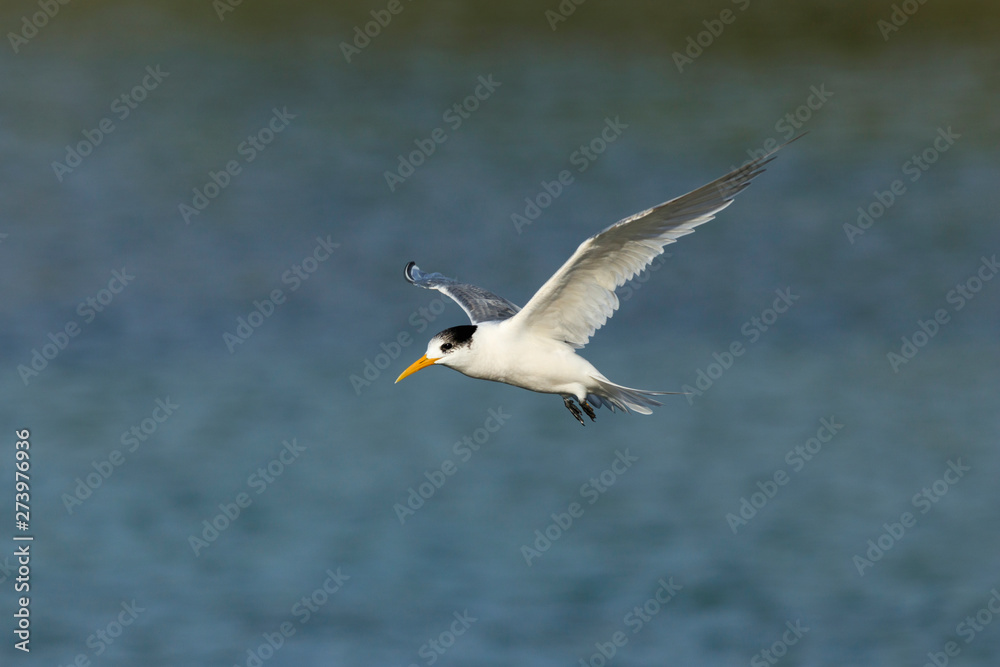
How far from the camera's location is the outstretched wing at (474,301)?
36.9 ft

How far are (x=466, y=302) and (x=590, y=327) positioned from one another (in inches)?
69.6

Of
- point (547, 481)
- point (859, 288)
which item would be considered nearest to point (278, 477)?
point (547, 481)

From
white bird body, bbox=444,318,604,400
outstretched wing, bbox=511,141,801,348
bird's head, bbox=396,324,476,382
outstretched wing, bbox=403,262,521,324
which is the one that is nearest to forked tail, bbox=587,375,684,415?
white bird body, bbox=444,318,604,400

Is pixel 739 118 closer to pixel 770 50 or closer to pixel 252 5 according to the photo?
pixel 770 50

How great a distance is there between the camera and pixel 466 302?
11602mm

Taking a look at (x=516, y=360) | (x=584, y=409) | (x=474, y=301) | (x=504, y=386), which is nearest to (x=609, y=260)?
(x=516, y=360)

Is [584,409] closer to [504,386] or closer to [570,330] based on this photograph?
[570,330]

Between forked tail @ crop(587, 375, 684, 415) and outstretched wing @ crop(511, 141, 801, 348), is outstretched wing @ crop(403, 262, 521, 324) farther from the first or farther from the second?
forked tail @ crop(587, 375, 684, 415)

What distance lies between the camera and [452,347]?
9859mm

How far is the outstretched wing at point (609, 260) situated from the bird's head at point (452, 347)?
1.26 ft

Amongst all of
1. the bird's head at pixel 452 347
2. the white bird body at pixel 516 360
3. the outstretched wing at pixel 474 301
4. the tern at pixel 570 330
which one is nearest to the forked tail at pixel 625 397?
the tern at pixel 570 330

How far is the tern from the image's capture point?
940cm

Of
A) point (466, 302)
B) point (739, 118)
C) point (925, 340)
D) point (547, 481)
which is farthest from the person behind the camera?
point (739, 118)

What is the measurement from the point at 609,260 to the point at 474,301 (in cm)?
219
